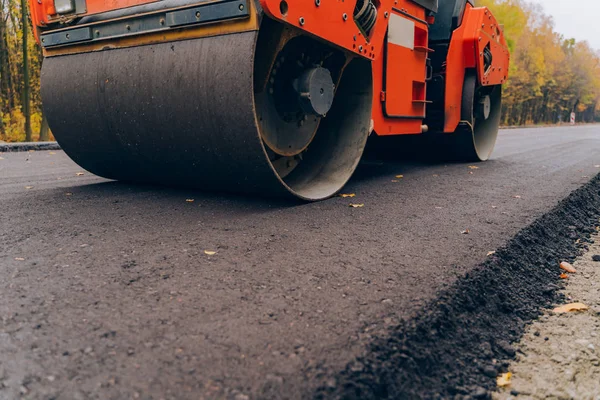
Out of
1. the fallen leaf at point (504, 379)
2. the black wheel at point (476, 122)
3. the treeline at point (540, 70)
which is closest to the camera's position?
the fallen leaf at point (504, 379)

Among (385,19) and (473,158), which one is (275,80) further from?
(473,158)

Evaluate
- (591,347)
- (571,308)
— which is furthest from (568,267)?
(591,347)

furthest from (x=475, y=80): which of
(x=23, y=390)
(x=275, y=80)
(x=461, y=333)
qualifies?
(x=23, y=390)

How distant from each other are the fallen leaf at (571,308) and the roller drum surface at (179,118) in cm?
165

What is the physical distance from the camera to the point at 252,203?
3361 mm

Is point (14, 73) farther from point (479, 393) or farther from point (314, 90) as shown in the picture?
point (479, 393)

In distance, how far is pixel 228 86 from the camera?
9.01 feet

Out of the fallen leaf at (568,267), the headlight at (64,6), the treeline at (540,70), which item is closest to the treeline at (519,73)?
the treeline at (540,70)

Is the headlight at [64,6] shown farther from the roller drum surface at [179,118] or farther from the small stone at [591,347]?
the small stone at [591,347]

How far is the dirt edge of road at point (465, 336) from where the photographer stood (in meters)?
1.33

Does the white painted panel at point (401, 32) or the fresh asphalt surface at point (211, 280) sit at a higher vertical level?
the white painted panel at point (401, 32)

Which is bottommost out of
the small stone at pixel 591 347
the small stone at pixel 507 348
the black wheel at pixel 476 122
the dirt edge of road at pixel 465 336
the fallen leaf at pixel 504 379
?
the small stone at pixel 591 347

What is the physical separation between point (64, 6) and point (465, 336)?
3371mm

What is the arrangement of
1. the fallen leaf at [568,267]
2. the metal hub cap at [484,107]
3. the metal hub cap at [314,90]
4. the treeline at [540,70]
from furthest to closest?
the treeline at [540,70] < the metal hub cap at [484,107] < the metal hub cap at [314,90] < the fallen leaf at [568,267]
